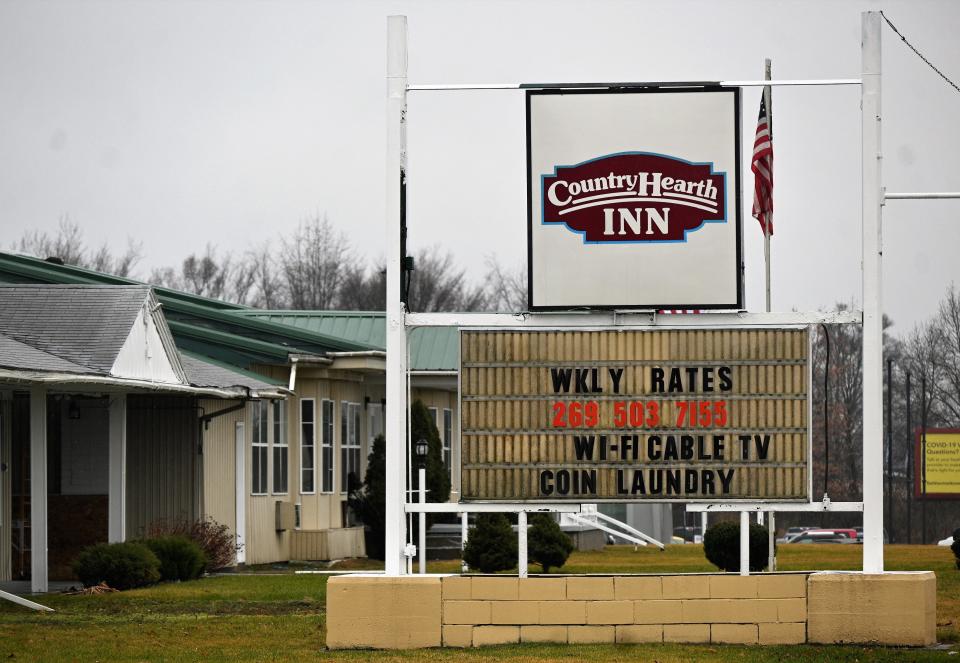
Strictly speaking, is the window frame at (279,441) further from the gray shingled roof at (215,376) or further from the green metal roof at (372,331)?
the green metal roof at (372,331)

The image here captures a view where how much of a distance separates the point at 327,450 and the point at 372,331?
326 inches

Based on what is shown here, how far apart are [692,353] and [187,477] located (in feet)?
46.0

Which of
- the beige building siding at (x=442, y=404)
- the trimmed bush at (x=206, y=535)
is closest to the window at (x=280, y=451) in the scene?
the trimmed bush at (x=206, y=535)

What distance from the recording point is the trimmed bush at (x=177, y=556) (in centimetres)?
2344

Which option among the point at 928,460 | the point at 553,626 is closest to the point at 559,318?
the point at 553,626

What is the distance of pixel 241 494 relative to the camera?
28344mm

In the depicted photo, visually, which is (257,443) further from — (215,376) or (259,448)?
(215,376)

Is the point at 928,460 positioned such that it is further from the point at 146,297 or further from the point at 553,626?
the point at 553,626

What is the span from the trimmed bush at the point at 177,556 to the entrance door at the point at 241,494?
3.88 m

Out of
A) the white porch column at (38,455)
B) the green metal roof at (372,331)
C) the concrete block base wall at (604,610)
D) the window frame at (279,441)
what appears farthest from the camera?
the green metal roof at (372,331)

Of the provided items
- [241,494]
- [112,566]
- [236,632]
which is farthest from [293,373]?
[236,632]

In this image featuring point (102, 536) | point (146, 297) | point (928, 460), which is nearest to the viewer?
point (146, 297)

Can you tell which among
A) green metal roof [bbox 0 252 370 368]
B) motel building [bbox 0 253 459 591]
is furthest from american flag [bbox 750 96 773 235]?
green metal roof [bbox 0 252 370 368]

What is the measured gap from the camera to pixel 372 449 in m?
33.6
